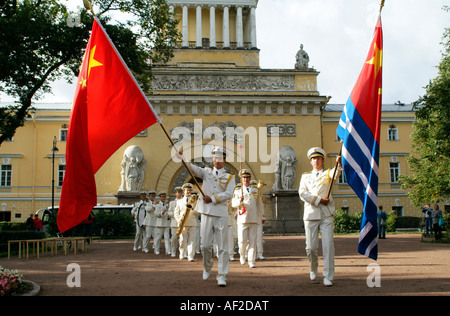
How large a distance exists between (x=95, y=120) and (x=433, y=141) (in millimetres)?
24253

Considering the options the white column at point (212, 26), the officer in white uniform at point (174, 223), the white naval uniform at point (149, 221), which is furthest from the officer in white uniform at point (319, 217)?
the white column at point (212, 26)

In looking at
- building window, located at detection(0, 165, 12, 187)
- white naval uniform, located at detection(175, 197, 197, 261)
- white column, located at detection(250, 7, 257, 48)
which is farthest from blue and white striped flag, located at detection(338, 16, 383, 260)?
building window, located at detection(0, 165, 12, 187)

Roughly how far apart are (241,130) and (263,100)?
2874 millimetres

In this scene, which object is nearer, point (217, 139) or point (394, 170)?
→ point (217, 139)

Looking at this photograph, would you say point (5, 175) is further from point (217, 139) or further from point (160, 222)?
point (160, 222)

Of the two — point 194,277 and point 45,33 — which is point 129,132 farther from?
point 45,33

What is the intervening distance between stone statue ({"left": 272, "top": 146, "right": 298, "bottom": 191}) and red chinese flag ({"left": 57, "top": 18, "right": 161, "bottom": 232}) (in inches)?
1005

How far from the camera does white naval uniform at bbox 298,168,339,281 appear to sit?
28.3ft

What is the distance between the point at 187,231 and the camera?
14938 millimetres

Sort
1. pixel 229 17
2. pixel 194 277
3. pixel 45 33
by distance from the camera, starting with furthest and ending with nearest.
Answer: pixel 229 17, pixel 45 33, pixel 194 277

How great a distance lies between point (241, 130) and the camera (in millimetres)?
35000
